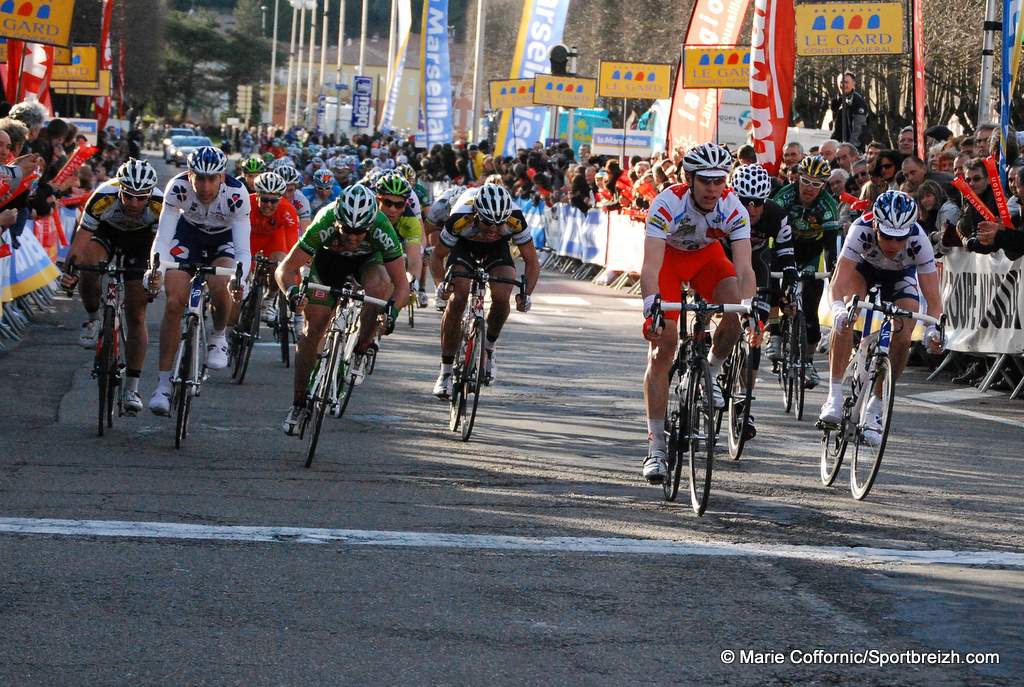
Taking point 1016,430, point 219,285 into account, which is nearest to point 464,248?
point 219,285

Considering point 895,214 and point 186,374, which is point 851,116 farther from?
point 186,374

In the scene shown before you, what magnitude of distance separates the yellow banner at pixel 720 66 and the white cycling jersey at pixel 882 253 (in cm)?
1690

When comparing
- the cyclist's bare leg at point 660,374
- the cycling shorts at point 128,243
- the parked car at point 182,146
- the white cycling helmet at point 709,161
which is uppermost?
the parked car at point 182,146

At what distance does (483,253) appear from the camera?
12.9m

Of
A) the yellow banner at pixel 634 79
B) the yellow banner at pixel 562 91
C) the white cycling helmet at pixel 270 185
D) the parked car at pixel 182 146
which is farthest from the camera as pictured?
the parked car at pixel 182 146

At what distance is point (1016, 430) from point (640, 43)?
4137cm

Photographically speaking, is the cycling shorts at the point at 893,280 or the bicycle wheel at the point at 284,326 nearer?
the cycling shorts at the point at 893,280

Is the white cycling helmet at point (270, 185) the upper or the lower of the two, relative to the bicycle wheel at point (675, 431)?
upper

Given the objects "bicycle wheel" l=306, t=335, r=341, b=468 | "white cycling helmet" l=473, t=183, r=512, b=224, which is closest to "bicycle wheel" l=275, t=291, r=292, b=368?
"white cycling helmet" l=473, t=183, r=512, b=224

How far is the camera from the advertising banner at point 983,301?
15492mm

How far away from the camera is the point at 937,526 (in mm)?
9016

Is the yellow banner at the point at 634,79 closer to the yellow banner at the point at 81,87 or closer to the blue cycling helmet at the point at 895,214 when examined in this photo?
the yellow banner at the point at 81,87

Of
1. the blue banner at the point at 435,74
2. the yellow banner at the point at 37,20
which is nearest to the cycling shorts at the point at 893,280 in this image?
the yellow banner at the point at 37,20

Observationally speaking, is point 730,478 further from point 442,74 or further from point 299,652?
point 442,74
